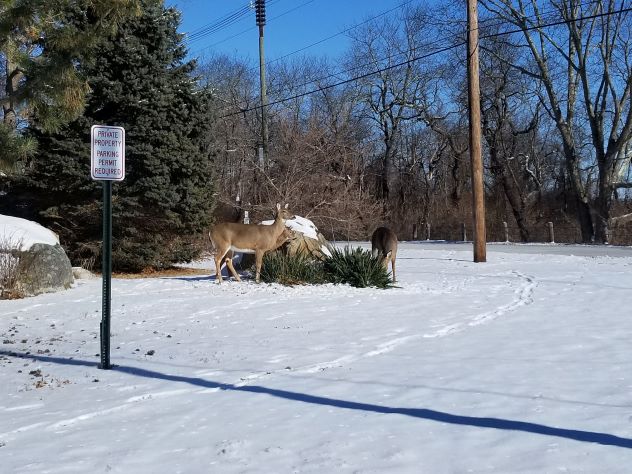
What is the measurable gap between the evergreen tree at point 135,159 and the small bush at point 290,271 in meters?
6.36

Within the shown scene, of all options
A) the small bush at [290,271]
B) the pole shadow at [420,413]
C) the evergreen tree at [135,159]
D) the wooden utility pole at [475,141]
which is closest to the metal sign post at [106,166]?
the pole shadow at [420,413]

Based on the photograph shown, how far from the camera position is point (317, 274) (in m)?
15.6

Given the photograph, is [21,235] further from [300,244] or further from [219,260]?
[300,244]

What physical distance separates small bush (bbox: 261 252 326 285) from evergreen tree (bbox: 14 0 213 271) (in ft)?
20.9

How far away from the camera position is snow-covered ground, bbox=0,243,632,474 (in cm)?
475

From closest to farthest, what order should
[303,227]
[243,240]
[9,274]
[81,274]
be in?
[9,274] → [243,240] → [81,274] → [303,227]

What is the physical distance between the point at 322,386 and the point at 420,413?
1312 mm

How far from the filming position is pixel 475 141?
22.4m

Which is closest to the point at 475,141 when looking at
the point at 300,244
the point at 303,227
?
the point at 303,227

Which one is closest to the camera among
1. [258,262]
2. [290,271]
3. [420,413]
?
[420,413]

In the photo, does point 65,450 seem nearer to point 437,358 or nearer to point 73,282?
point 437,358

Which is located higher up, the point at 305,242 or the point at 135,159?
the point at 135,159

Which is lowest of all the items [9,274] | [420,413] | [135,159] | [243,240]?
[420,413]

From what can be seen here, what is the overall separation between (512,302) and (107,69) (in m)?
14.4
